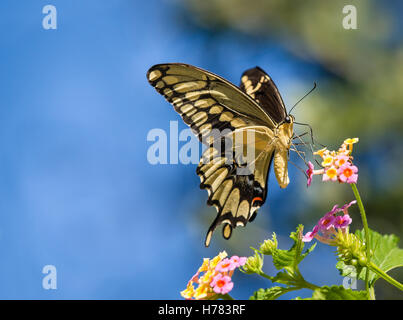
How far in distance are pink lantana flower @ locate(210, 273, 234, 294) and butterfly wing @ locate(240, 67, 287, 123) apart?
3.02 ft

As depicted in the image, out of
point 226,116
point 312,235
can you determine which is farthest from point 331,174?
point 226,116

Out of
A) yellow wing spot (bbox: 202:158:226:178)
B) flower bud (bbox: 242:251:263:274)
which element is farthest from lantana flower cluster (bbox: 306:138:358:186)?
yellow wing spot (bbox: 202:158:226:178)

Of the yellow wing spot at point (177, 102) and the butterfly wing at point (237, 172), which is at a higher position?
the yellow wing spot at point (177, 102)

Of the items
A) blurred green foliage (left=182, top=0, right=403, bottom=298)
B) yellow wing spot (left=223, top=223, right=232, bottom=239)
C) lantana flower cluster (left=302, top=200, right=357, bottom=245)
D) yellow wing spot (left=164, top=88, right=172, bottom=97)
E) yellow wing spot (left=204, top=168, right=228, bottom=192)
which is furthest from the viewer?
blurred green foliage (left=182, top=0, right=403, bottom=298)

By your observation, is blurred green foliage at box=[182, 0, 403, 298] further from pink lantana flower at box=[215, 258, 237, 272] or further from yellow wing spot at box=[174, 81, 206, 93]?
pink lantana flower at box=[215, 258, 237, 272]

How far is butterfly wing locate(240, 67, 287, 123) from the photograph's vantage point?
1.73m

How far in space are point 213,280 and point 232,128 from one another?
0.89m

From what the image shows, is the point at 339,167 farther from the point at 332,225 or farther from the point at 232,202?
the point at 232,202

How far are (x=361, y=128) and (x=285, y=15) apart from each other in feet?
6.86

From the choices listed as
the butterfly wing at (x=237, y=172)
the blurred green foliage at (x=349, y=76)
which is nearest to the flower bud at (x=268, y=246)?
the butterfly wing at (x=237, y=172)

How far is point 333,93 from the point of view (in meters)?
4.77

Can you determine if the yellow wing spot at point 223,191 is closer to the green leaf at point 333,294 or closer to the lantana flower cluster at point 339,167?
the lantana flower cluster at point 339,167

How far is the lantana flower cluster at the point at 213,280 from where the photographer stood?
34.9 inches
